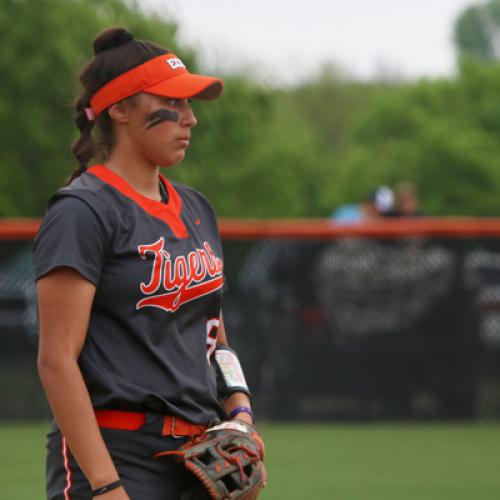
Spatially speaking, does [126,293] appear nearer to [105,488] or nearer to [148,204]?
[148,204]

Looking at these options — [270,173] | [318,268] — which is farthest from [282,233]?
[270,173]

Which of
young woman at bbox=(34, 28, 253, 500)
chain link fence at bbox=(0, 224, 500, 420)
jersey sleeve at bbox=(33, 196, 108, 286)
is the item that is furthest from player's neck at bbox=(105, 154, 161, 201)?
chain link fence at bbox=(0, 224, 500, 420)

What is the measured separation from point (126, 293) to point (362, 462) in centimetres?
510

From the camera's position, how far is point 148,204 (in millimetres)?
3256

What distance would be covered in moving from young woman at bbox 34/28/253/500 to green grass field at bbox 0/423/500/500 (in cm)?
351

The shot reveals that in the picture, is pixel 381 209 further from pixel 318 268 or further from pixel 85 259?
pixel 85 259

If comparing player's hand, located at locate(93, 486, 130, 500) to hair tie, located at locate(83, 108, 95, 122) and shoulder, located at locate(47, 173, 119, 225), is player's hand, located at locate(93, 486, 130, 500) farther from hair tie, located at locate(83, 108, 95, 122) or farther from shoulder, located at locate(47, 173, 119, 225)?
hair tie, located at locate(83, 108, 95, 122)

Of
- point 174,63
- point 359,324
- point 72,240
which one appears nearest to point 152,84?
point 174,63

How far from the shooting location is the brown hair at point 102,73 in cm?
327

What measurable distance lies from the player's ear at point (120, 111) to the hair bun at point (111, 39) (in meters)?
0.18

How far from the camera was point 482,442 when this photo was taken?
29.0 feet

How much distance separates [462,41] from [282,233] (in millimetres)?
95396

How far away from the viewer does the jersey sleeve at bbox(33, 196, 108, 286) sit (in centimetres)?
302

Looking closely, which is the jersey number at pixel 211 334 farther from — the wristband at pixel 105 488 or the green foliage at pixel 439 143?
the green foliage at pixel 439 143
